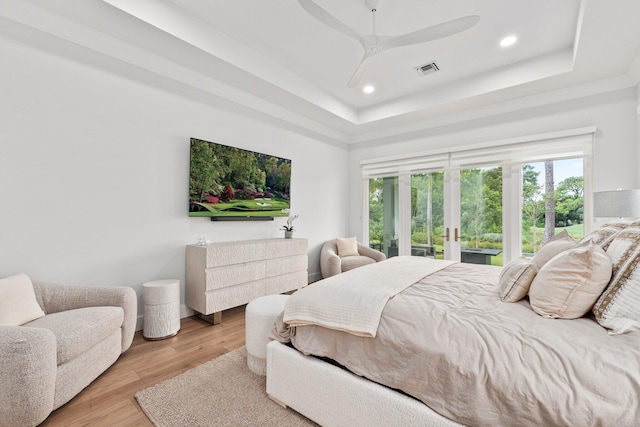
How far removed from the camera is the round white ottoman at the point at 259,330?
1.93m

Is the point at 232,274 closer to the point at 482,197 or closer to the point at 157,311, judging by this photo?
the point at 157,311

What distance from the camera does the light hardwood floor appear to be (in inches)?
64.8

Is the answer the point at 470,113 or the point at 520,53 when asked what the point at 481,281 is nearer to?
the point at 520,53

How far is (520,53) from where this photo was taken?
3.21 meters

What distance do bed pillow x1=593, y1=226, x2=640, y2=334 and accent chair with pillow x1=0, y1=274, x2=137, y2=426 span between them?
2664 mm

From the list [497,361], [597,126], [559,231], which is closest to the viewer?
[497,361]

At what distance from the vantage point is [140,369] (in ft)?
7.02

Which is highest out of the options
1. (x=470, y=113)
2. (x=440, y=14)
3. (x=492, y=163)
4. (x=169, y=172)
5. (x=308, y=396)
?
(x=440, y=14)

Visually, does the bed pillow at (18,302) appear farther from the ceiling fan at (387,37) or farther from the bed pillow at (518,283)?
the bed pillow at (518,283)

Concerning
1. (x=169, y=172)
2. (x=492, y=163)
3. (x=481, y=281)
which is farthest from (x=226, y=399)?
(x=492, y=163)

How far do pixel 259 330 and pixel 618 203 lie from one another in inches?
120

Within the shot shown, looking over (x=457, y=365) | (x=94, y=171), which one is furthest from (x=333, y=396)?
(x=94, y=171)

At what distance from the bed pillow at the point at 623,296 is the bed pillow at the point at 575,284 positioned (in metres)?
0.04

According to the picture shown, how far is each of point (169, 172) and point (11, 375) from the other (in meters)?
2.08
